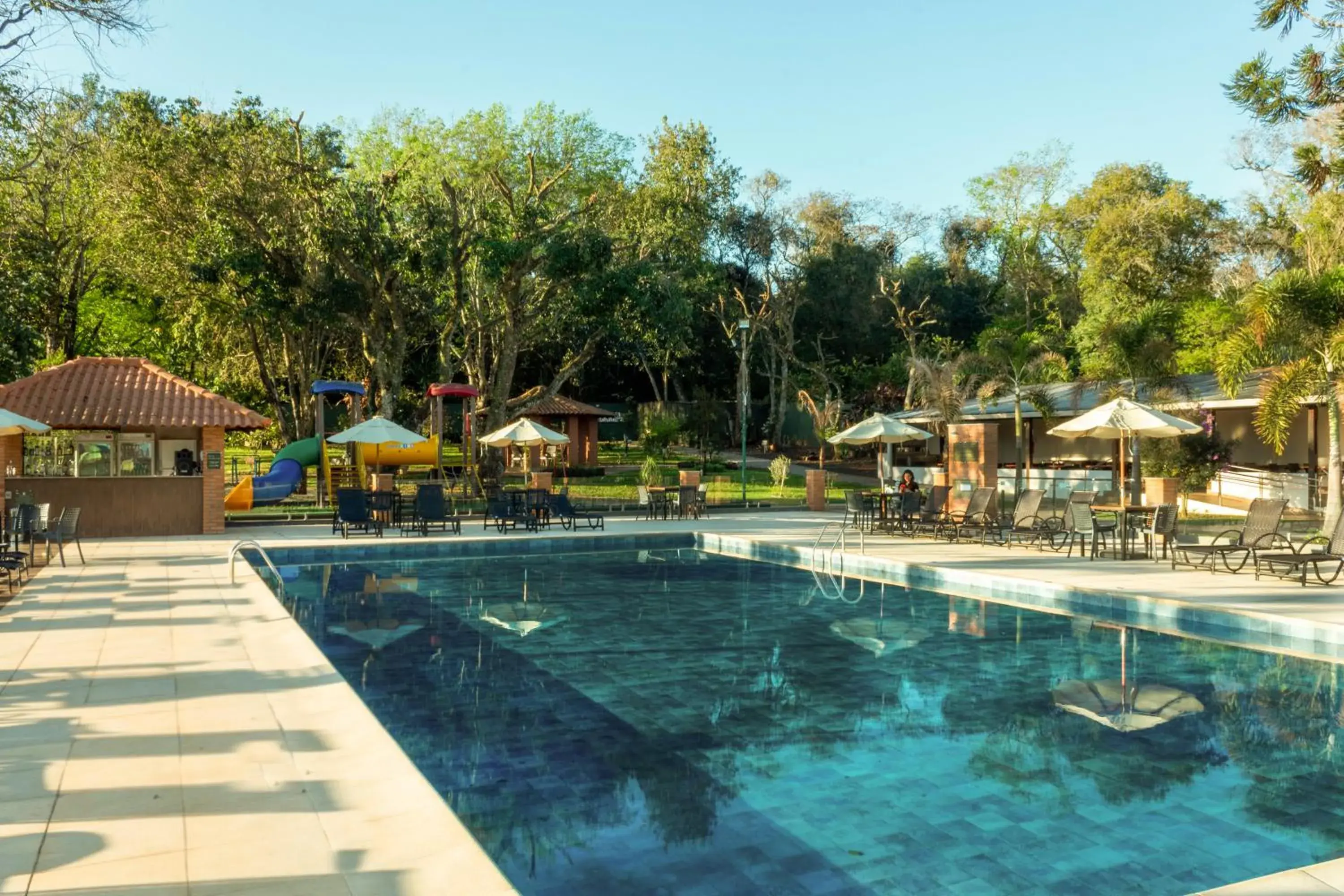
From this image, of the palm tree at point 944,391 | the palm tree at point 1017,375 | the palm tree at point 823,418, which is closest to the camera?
the palm tree at point 1017,375

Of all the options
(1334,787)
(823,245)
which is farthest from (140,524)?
(823,245)

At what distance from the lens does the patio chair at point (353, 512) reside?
1847 centimetres

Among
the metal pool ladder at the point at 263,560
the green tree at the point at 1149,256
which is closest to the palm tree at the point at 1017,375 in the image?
the green tree at the point at 1149,256

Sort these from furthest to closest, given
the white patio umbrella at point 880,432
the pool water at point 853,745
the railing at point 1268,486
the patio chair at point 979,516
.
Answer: the railing at point 1268,486 < the white patio umbrella at point 880,432 < the patio chair at point 979,516 < the pool water at point 853,745

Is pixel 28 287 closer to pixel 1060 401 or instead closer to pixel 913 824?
pixel 1060 401

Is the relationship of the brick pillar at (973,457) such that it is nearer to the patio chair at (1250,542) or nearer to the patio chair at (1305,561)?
the patio chair at (1250,542)

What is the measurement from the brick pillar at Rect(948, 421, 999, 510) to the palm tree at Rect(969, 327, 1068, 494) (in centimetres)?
202

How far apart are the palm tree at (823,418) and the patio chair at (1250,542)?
684 inches

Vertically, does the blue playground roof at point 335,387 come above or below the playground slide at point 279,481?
above

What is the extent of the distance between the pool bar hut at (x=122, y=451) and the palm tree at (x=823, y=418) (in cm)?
1741

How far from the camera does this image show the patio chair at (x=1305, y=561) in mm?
11750

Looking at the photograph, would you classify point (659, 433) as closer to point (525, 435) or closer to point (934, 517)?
point (525, 435)

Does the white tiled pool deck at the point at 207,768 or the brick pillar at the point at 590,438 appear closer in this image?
the white tiled pool deck at the point at 207,768

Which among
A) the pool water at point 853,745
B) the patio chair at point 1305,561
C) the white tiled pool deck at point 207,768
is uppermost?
the patio chair at point 1305,561
